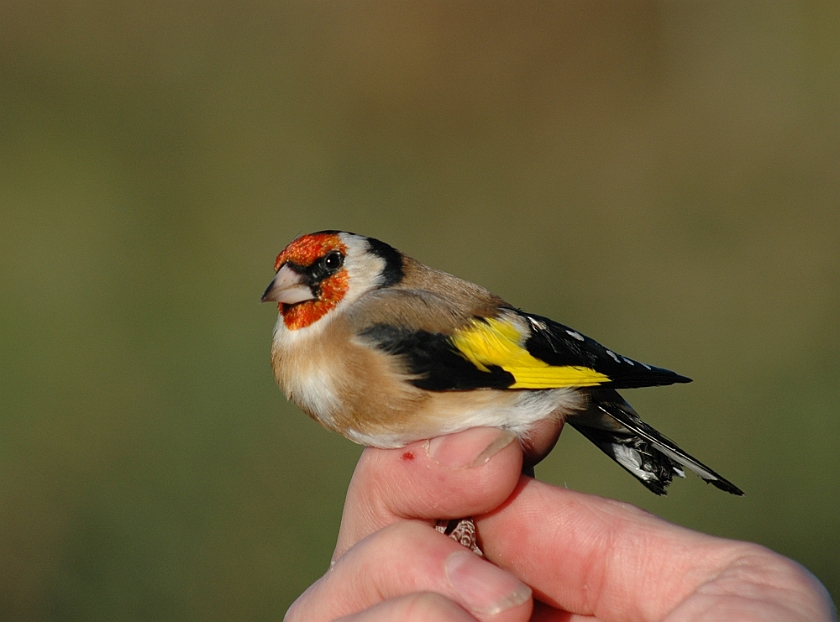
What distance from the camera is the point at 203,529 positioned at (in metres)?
4.61

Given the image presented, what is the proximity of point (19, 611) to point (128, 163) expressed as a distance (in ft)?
11.9

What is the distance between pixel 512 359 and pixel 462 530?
565 mm

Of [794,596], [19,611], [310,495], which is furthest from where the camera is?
[310,495]

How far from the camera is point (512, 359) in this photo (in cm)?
235

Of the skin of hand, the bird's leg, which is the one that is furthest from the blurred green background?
the skin of hand

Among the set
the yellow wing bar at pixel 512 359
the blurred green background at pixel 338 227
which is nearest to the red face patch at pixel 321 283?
the yellow wing bar at pixel 512 359

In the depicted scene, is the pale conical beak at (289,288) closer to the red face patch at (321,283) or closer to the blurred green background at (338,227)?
the red face patch at (321,283)

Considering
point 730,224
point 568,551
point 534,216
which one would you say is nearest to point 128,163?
point 534,216

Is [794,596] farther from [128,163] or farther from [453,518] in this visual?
[128,163]

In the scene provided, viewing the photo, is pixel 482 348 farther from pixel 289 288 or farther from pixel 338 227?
pixel 338 227

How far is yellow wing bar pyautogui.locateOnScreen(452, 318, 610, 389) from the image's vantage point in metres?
2.31

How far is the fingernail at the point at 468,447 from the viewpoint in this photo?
2.21 m

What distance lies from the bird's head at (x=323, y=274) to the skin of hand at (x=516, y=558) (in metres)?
0.49

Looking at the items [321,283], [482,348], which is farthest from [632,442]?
[321,283]
